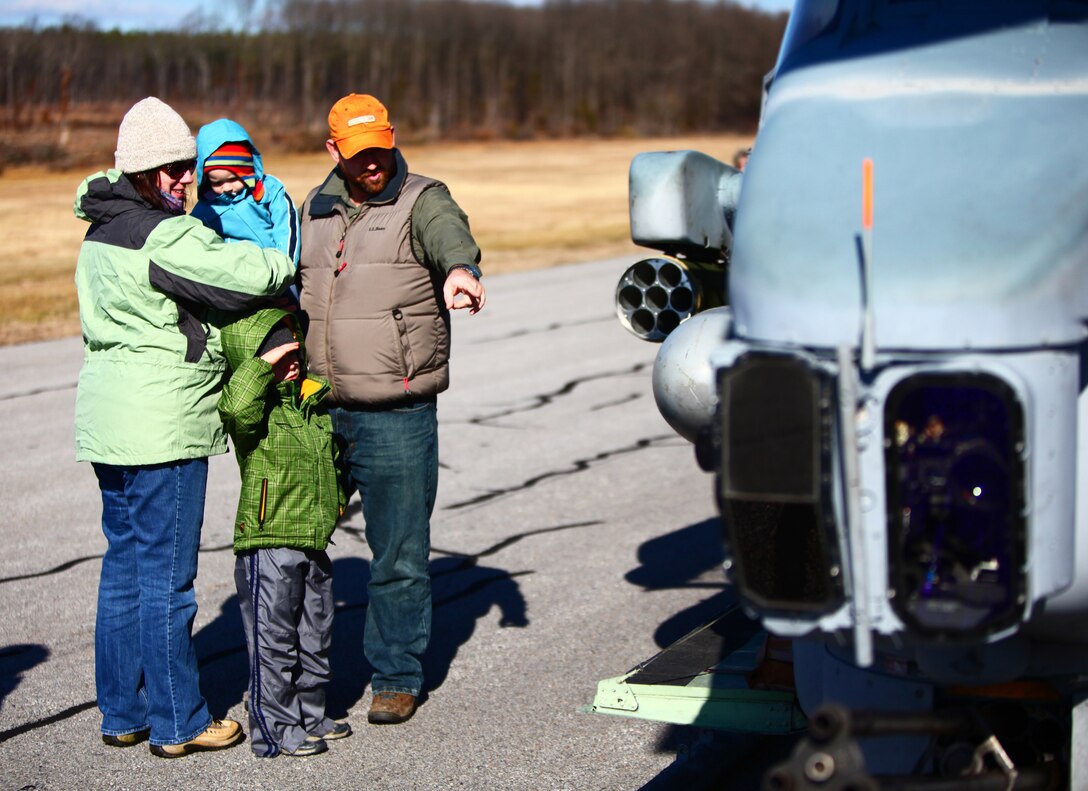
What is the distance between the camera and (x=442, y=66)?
70250 mm

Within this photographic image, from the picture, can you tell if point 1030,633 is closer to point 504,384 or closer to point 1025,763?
point 1025,763

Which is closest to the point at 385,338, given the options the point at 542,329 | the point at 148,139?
the point at 148,139

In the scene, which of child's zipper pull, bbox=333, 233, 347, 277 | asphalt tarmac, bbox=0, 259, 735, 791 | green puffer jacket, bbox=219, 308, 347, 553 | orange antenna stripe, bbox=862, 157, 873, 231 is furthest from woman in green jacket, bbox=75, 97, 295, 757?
orange antenna stripe, bbox=862, 157, 873, 231

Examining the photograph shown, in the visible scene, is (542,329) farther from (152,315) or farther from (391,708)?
(152,315)

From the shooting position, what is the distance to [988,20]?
3.05 metres

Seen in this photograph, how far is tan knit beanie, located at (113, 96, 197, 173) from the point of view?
179 inches

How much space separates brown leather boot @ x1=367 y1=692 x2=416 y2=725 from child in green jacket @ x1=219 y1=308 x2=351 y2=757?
234 mm

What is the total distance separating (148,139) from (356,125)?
69 cm

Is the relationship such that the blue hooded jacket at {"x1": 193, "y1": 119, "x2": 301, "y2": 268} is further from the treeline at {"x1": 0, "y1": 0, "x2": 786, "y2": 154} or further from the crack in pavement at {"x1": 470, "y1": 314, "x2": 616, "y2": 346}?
the treeline at {"x1": 0, "y1": 0, "x2": 786, "y2": 154}

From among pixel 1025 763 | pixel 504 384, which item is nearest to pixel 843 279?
pixel 1025 763

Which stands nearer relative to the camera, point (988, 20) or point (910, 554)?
point (910, 554)

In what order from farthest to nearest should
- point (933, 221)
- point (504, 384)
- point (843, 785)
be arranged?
point (504, 384)
point (933, 221)
point (843, 785)

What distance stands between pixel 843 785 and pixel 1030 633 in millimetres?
701

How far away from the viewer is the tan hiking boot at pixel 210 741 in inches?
187
